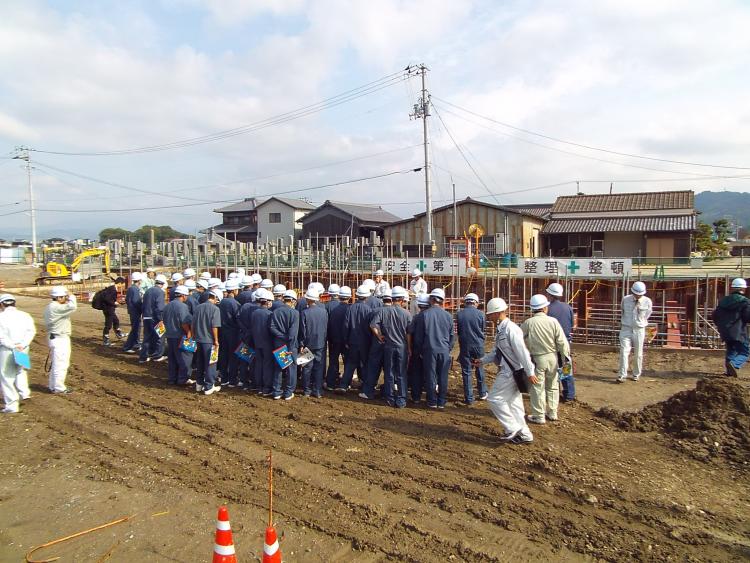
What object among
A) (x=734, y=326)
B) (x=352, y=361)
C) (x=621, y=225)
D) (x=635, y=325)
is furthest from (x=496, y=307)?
(x=621, y=225)

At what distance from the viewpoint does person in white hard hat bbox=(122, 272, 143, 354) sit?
11680 millimetres

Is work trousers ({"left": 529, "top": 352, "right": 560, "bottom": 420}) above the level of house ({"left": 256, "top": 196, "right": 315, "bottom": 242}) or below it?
below

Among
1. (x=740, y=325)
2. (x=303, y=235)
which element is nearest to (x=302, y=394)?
(x=740, y=325)

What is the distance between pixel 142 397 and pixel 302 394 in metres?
2.64

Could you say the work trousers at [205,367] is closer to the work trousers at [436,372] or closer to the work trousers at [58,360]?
the work trousers at [58,360]

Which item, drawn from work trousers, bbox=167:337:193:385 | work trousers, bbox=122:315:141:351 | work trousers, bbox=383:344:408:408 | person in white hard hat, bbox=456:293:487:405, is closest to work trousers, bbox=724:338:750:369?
person in white hard hat, bbox=456:293:487:405

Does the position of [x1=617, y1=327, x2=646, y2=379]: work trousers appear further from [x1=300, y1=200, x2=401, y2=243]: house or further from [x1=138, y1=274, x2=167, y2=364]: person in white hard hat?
[x1=300, y1=200, x2=401, y2=243]: house

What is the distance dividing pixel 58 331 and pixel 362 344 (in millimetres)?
5061

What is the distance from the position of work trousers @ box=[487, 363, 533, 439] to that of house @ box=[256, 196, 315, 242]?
Answer: 116 feet

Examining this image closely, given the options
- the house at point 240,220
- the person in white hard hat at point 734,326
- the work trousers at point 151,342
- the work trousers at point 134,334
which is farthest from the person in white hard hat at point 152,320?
the house at point 240,220

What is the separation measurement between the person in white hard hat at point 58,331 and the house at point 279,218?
32314mm

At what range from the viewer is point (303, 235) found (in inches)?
1515

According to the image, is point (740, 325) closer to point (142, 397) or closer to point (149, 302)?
point (142, 397)

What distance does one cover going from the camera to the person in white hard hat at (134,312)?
460 inches
